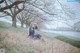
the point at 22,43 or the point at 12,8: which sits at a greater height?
the point at 12,8

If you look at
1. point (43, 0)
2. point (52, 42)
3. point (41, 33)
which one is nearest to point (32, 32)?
point (41, 33)

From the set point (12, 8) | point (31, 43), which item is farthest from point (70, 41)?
point (12, 8)

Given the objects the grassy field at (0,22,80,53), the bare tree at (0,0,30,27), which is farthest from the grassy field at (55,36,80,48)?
the bare tree at (0,0,30,27)

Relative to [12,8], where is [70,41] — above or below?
below

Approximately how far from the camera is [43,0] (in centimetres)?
235

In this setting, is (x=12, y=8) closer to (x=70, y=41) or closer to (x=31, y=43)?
(x=31, y=43)

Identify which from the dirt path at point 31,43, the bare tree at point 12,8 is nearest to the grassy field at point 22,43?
the dirt path at point 31,43

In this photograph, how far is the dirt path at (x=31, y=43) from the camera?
230cm

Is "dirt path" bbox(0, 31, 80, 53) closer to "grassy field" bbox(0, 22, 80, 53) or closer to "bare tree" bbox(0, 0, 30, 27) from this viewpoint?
"grassy field" bbox(0, 22, 80, 53)

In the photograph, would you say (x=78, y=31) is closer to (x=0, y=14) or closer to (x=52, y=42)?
(x=52, y=42)

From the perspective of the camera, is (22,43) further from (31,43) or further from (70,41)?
(70,41)

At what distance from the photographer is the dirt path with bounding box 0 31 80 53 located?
2297mm

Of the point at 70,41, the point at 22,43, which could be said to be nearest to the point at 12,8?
the point at 22,43

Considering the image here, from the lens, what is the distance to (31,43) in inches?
91.1
